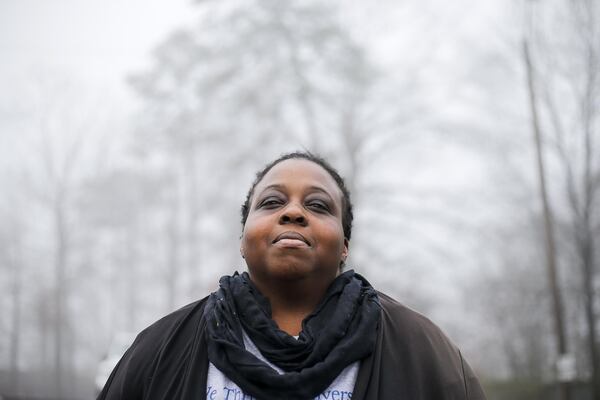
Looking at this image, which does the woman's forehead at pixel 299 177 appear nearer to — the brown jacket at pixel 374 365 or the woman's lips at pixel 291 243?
the woman's lips at pixel 291 243

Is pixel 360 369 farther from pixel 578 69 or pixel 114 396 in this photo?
pixel 578 69

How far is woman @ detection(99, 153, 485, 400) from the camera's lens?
1735 millimetres

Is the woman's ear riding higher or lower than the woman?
higher

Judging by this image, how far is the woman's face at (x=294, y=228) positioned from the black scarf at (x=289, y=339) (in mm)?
104

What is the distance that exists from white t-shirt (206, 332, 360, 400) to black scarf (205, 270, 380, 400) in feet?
0.09

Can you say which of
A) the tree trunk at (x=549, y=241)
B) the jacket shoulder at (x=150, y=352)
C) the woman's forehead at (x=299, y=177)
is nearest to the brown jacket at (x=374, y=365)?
the jacket shoulder at (x=150, y=352)

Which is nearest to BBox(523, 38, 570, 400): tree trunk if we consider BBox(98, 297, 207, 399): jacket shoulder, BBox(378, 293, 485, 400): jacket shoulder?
BBox(378, 293, 485, 400): jacket shoulder

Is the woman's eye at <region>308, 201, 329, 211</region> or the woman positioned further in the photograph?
the woman's eye at <region>308, 201, 329, 211</region>

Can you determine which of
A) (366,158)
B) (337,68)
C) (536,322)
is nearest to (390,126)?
(366,158)

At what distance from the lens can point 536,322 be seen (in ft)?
72.2

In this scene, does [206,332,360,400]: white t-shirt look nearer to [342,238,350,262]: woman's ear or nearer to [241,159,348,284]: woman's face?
[241,159,348,284]: woman's face

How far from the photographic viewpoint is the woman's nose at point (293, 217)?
6.41ft

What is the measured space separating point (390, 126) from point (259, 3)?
5.23 meters

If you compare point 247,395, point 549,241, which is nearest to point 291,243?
point 247,395
